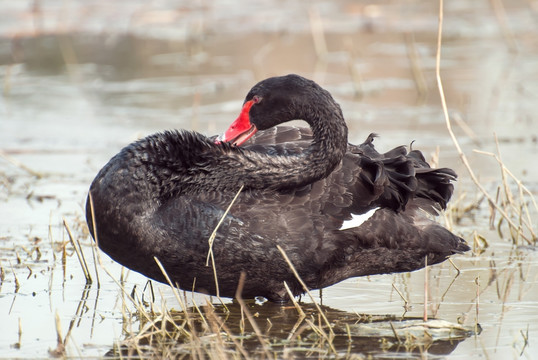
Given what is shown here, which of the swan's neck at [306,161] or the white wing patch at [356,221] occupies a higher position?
the swan's neck at [306,161]

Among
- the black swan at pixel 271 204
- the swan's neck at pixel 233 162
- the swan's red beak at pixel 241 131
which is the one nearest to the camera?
the black swan at pixel 271 204

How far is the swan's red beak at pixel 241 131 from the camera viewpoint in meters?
5.02

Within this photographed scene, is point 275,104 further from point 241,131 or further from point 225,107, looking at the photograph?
point 225,107

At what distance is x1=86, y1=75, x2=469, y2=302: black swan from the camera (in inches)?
176

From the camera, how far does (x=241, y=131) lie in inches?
199

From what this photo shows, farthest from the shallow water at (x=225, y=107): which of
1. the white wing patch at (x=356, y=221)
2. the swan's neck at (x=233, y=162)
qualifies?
the swan's neck at (x=233, y=162)

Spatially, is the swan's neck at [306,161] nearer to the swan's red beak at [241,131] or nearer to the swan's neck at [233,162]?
the swan's neck at [233,162]

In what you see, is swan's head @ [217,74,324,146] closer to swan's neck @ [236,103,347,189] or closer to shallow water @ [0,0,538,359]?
swan's neck @ [236,103,347,189]

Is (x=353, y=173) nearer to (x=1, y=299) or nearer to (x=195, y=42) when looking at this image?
(x=1, y=299)

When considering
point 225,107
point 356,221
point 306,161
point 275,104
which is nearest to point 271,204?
point 306,161

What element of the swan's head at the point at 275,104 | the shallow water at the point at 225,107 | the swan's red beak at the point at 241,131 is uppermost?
the swan's head at the point at 275,104

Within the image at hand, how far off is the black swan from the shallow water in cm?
29

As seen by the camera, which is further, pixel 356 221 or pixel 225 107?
pixel 225 107

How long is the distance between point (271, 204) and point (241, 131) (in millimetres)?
542
